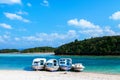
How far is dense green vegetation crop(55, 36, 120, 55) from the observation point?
488 feet

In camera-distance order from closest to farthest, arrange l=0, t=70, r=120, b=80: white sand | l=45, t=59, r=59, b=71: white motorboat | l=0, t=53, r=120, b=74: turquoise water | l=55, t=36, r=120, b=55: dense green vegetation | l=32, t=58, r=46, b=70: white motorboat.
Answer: l=0, t=70, r=120, b=80: white sand < l=45, t=59, r=59, b=71: white motorboat < l=32, t=58, r=46, b=70: white motorboat < l=0, t=53, r=120, b=74: turquoise water < l=55, t=36, r=120, b=55: dense green vegetation

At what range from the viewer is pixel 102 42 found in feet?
520

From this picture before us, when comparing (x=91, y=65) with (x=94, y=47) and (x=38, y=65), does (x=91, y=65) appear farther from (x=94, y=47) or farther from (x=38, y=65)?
(x=94, y=47)

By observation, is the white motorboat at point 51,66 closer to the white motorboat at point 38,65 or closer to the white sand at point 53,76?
the white motorboat at point 38,65

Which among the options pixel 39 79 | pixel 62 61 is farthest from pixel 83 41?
pixel 39 79

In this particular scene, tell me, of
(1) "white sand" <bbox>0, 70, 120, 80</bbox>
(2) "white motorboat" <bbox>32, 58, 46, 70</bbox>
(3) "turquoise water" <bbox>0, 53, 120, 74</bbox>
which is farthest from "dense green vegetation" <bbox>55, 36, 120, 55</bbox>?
(1) "white sand" <bbox>0, 70, 120, 80</bbox>

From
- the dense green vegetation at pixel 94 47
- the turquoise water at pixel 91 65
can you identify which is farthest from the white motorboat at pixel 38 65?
the dense green vegetation at pixel 94 47

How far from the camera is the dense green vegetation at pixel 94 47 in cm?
14862

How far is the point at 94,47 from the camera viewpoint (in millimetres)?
157500

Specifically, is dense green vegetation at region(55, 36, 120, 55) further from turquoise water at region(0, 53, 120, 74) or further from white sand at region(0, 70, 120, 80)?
white sand at region(0, 70, 120, 80)

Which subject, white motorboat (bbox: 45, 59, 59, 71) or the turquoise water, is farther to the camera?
the turquoise water

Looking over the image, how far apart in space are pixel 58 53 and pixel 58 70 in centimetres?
13586

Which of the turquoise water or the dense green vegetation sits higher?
the dense green vegetation

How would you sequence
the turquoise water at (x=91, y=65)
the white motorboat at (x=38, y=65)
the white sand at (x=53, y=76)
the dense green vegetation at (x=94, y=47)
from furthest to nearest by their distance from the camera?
the dense green vegetation at (x=94, y=47) → the turquoise water at (x=91, y=65) → the white motorboat at (x=38, y=65) → the white sand at (x=53, y=76)
